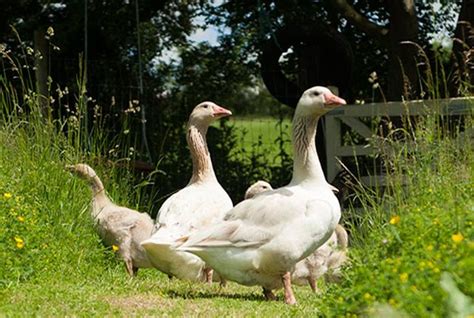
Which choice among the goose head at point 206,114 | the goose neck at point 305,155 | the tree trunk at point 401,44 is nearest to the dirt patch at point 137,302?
the goose neck at point 305,155

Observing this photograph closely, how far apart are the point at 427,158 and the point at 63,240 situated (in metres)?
3.41

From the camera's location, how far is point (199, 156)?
1046 centimetres

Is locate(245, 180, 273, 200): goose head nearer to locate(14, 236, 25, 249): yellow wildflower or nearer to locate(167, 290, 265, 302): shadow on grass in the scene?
locate(167, 290, 265, 302): shadow on grass

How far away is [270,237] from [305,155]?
0.87 meters

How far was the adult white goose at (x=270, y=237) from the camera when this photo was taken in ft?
26.6

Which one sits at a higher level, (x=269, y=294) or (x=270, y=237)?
(x=270, y=237)

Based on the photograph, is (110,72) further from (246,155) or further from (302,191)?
(302,191)

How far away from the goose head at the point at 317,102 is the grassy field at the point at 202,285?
2.31ft

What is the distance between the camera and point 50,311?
23.1 ft

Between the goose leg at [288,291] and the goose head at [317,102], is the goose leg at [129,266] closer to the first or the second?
the goose leg at [288,291]

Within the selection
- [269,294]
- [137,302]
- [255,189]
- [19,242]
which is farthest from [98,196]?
[137,302]

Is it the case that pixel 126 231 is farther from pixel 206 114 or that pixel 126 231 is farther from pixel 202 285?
Result: pixel 206 114

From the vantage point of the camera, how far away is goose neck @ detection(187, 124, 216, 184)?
10.3 m

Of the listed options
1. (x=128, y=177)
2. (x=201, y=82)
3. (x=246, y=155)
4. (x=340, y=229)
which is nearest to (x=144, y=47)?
(x=201, y=82)
